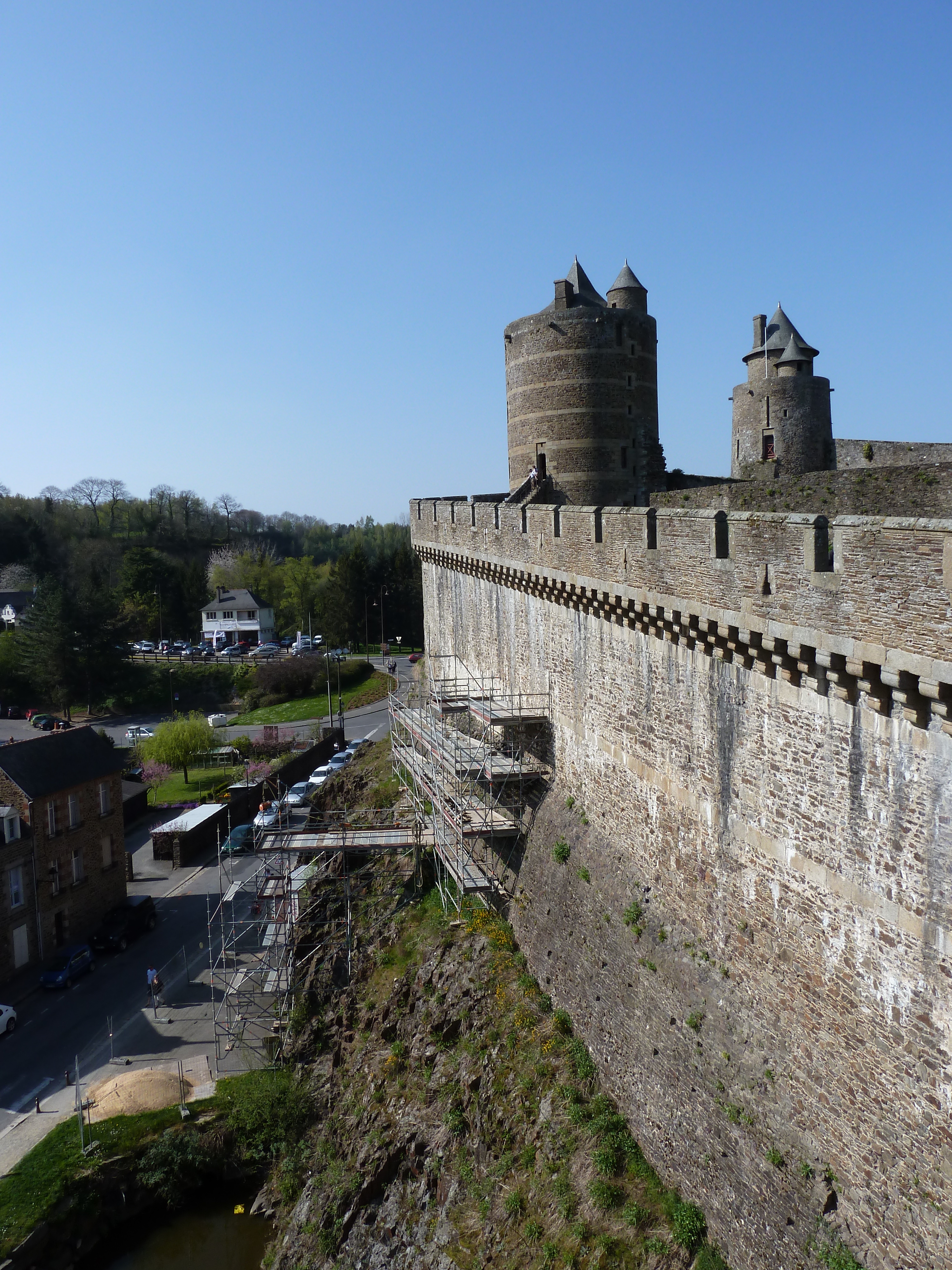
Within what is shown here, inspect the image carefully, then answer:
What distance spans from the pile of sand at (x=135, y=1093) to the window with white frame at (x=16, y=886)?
307 inches

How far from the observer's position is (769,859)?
9.52 meters

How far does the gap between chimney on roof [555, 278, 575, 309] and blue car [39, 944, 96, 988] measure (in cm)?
2175

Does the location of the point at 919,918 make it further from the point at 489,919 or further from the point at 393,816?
the point at 393,816

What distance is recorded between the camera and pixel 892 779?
7672 mm

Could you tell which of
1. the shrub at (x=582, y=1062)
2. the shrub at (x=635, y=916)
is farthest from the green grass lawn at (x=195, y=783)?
the shrub at (x=635, y=916)

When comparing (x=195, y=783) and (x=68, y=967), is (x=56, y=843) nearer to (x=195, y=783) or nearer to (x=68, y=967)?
(x=68, y=967)

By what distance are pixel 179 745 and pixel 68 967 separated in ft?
69.2

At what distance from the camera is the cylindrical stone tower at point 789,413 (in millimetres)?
25453

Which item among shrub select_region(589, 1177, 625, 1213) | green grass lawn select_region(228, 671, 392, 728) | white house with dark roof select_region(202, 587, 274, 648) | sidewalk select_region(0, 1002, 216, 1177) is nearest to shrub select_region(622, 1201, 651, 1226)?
shrub select_region(589, 1177, 625, 1213)

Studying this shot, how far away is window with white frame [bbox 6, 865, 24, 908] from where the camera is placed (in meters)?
25.3

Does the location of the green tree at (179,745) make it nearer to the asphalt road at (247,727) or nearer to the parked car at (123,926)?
the asphalt road at (247,727)

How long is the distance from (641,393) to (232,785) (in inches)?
1093

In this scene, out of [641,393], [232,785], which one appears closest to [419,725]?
[641,393]

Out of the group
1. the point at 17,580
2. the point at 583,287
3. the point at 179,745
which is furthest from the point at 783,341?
the point at 17,580
